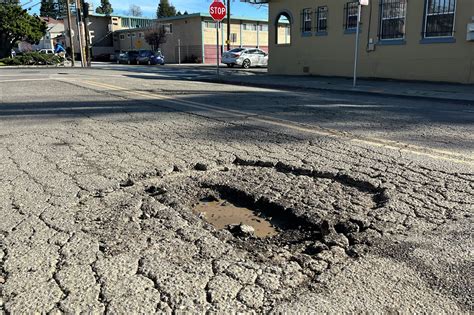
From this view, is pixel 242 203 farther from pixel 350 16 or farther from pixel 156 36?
pixel 156 36

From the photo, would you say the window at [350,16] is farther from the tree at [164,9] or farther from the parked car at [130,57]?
the tree at [164,9]

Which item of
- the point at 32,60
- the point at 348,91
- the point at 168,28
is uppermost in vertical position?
the point at 168,28

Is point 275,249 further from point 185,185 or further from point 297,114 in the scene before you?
point 297,114

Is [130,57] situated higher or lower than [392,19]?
lower

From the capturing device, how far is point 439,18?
1666 cm

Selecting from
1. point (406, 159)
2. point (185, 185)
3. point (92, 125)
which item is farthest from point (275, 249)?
point (92, 125)

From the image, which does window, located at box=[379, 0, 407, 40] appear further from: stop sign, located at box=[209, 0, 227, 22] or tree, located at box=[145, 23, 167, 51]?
tree, located at box=[145, 23, 167, 51]

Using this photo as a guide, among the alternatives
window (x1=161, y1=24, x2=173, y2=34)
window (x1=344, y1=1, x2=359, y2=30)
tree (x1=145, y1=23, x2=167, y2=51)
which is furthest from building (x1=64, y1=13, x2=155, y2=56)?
window (x1=344, y1=1, x2=359, y2=30)

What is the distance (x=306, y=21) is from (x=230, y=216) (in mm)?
20884

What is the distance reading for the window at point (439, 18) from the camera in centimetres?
1619

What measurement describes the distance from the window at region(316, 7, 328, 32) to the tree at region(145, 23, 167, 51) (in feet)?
112

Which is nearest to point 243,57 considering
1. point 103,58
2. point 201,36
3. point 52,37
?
point 201,36

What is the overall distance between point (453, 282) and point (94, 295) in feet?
6.77

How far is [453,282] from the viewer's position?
2516mm
